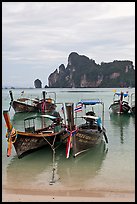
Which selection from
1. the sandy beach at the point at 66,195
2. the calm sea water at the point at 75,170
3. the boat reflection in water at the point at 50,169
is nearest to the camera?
the sandy beach at the point at 66,195

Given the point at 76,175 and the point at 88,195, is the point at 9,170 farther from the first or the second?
the point at 88,195

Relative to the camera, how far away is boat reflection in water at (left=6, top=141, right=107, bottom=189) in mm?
9427

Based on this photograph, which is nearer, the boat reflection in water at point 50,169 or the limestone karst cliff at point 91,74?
the boat reflection in water at point 50,169

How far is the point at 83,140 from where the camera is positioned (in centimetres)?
1205

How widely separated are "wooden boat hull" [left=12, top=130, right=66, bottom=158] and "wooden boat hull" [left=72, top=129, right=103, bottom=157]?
112cm

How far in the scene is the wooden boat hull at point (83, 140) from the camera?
37.6 ft

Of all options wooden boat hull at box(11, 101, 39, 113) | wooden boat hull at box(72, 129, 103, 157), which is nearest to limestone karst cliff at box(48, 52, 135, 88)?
wooden boat hull at box(11, 101, 39, 113)

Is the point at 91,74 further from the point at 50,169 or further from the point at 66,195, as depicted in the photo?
the point at 66,195

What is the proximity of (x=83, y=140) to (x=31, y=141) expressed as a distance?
2430mm

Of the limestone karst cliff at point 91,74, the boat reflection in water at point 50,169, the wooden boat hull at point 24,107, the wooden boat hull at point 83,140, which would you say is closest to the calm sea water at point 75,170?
the boat reflection in water at point 50,169

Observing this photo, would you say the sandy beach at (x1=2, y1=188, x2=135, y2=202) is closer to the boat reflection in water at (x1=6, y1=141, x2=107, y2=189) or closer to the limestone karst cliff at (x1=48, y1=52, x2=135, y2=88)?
the boat reflection in water at (x1=6, y1=141, x2=107, y2=189)

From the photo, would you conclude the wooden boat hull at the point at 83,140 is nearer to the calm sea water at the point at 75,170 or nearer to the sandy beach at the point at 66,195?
the calm sea water at the point at 75,170

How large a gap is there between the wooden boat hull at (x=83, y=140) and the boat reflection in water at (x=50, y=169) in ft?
1.26

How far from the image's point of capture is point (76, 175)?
10.1 meters
